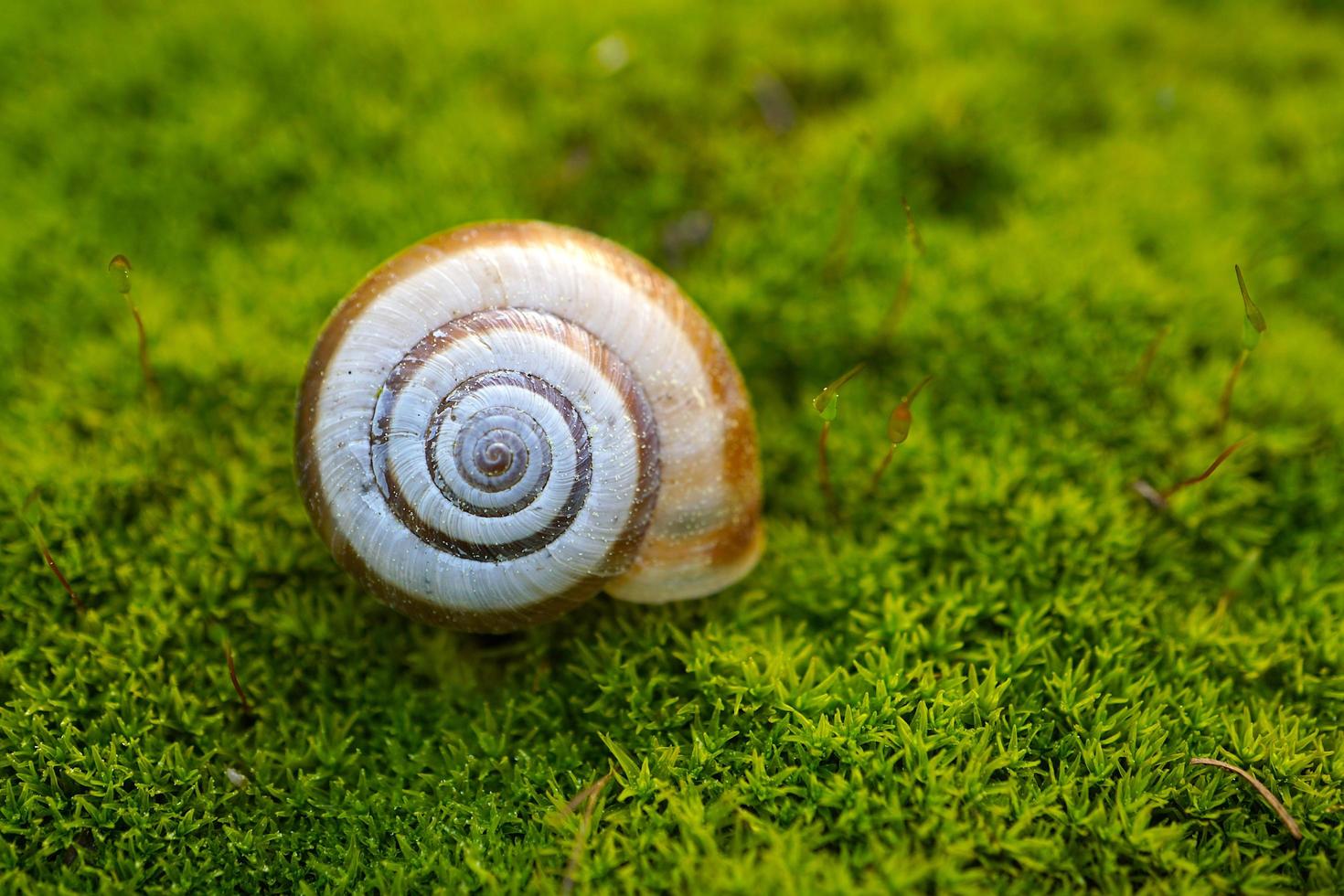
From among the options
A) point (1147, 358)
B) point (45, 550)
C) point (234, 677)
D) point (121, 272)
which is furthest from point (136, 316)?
point (1147, 358)

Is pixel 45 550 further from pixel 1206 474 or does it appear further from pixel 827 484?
pixel 1206 474

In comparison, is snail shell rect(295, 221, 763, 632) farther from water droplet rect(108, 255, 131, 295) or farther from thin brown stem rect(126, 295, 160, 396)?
thin brown stem rect(126, 295, 160, 396)

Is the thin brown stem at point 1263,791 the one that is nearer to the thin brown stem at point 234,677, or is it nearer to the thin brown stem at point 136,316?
the thin brown stem at point 234,677

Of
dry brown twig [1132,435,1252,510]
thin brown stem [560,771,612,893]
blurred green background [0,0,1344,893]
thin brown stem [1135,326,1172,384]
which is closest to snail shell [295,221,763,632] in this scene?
blurred green background [0,0,1344,893]

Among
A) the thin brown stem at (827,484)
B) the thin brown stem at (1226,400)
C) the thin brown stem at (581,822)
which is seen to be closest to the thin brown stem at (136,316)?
the thin brown stem at (581,822)

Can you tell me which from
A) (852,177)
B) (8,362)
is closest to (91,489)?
(8,362)
